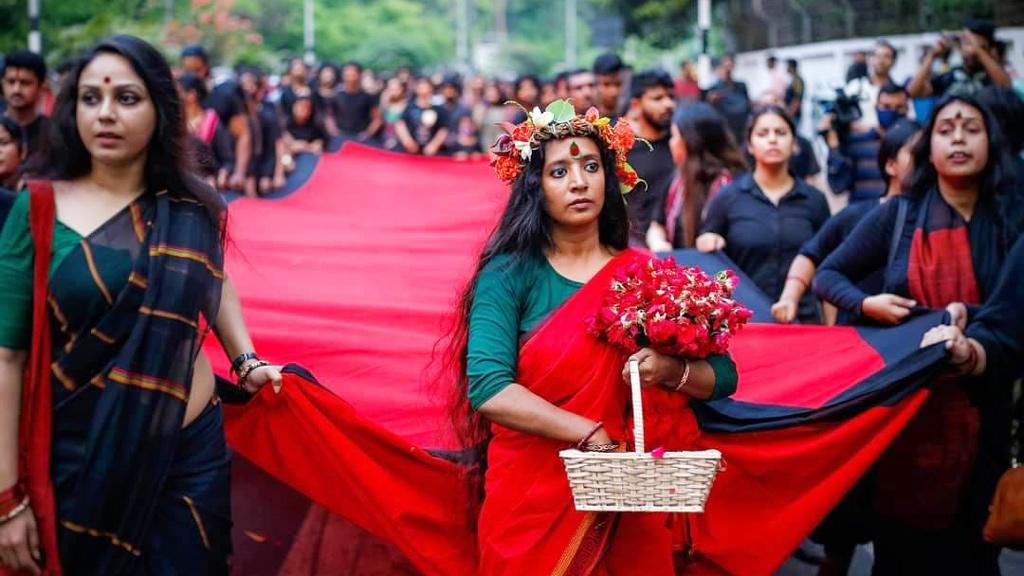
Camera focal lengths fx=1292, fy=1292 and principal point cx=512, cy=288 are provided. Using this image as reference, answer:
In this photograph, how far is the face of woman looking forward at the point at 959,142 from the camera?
4590 millimetres

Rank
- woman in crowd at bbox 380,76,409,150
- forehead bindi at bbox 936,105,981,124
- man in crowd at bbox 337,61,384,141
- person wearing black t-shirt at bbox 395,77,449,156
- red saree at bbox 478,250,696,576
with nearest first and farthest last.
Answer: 1. red saree at bbox 478,250,696,576
2. forehead bindi at bbox 936,105,981,124
3. person wearing black t-shirt at bbox 395,77,449,156
4. woman in crowd at bbox 380,76,409,150
5. man in crowd at bbox 337,61,384,141

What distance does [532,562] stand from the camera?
11.0 ft

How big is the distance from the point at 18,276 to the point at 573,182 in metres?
1.46

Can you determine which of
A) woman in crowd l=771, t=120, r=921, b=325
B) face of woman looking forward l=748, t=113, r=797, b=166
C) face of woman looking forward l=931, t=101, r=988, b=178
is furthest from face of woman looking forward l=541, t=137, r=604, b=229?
face of woman looking forward l=748, t=113, r=797, b=166

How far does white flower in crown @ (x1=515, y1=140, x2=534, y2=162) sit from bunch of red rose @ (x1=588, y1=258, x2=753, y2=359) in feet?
1.49

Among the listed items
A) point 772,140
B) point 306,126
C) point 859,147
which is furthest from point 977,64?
point 306,126

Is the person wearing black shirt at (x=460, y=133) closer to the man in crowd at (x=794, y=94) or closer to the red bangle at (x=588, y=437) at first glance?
the man in crowd at (x=794, y=94)

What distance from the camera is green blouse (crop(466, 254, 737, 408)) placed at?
3.35 metres

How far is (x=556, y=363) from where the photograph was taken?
A: 3393 mm

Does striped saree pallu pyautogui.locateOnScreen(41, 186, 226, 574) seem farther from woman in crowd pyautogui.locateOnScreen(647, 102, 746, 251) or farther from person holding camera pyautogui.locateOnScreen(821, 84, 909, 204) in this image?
person holding camera pyautogui.locateOnScreen(821, 84, 909, 204)

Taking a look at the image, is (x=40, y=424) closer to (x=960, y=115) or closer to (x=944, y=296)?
(x=944, y=296)

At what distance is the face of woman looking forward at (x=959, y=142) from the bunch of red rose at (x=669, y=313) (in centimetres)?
158

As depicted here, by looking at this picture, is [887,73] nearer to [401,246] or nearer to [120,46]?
[401,246]

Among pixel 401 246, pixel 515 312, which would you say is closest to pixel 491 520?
pixel 515 312
